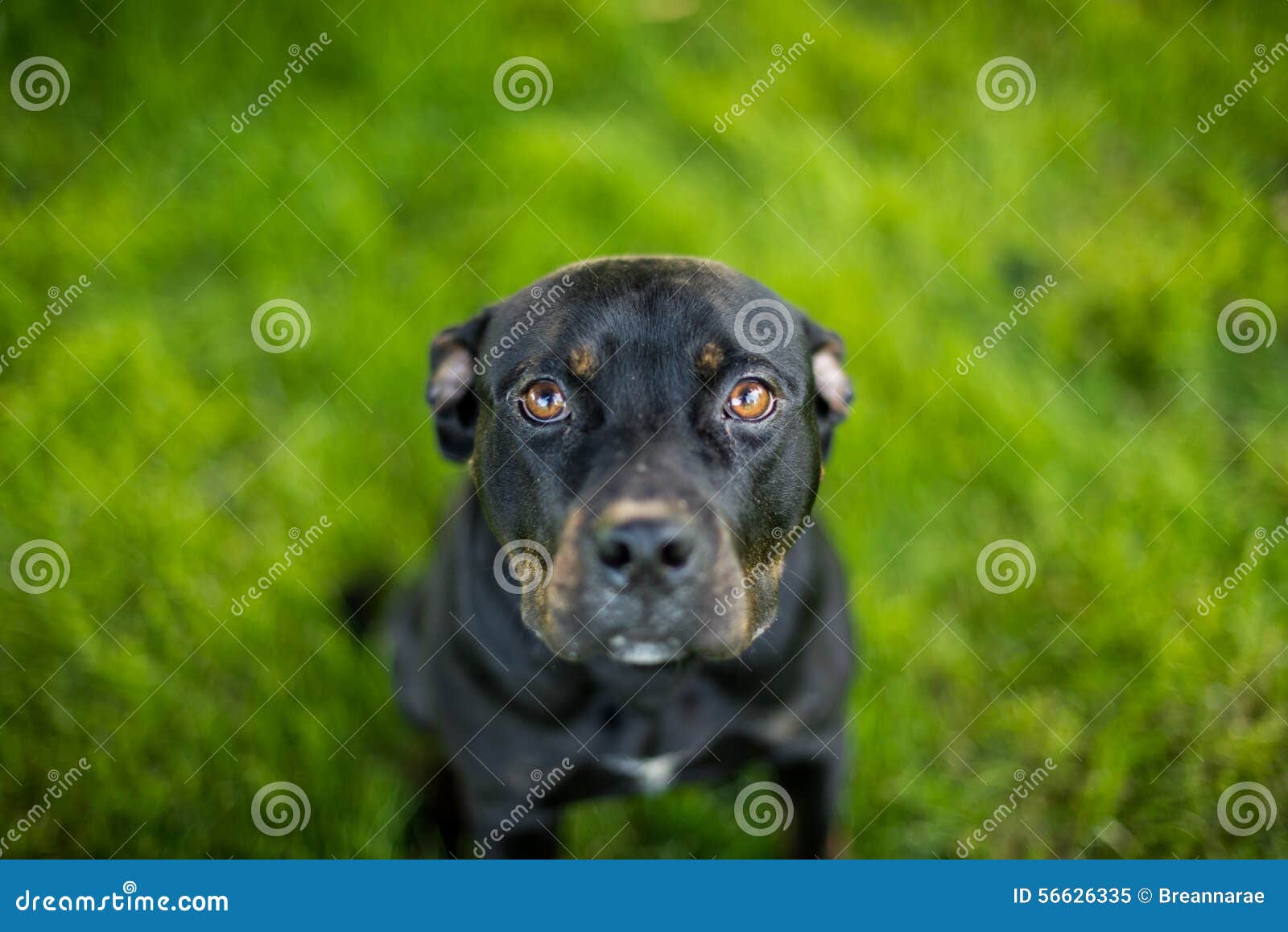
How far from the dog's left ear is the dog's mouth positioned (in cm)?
67

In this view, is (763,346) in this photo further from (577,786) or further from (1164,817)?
(1164,817)

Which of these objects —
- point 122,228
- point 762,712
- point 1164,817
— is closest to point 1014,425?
point 1164,817

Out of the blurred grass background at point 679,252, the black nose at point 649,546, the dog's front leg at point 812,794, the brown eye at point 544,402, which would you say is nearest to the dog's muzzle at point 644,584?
the black nose at point 649,546

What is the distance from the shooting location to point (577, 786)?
2.87 metres

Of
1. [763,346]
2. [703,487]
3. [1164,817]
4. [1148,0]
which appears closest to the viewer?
[703,487]

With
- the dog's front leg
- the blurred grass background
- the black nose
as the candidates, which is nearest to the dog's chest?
the dog's front leg

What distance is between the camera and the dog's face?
216 cm

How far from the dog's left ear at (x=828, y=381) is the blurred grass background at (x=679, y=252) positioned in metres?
1.25

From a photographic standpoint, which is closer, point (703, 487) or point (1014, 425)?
point (703, 487)

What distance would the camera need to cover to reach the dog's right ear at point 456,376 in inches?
111

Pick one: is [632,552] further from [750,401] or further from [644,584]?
[750,401]

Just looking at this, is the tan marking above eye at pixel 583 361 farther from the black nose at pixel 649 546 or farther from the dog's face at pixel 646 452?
the black nose at pixel 649 546

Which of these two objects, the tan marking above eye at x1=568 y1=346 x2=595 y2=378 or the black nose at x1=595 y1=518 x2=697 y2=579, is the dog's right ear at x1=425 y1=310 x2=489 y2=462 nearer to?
the tan marking above eye at x1=568 y1=346 x2=595 y2=378

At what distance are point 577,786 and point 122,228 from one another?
154 inches
